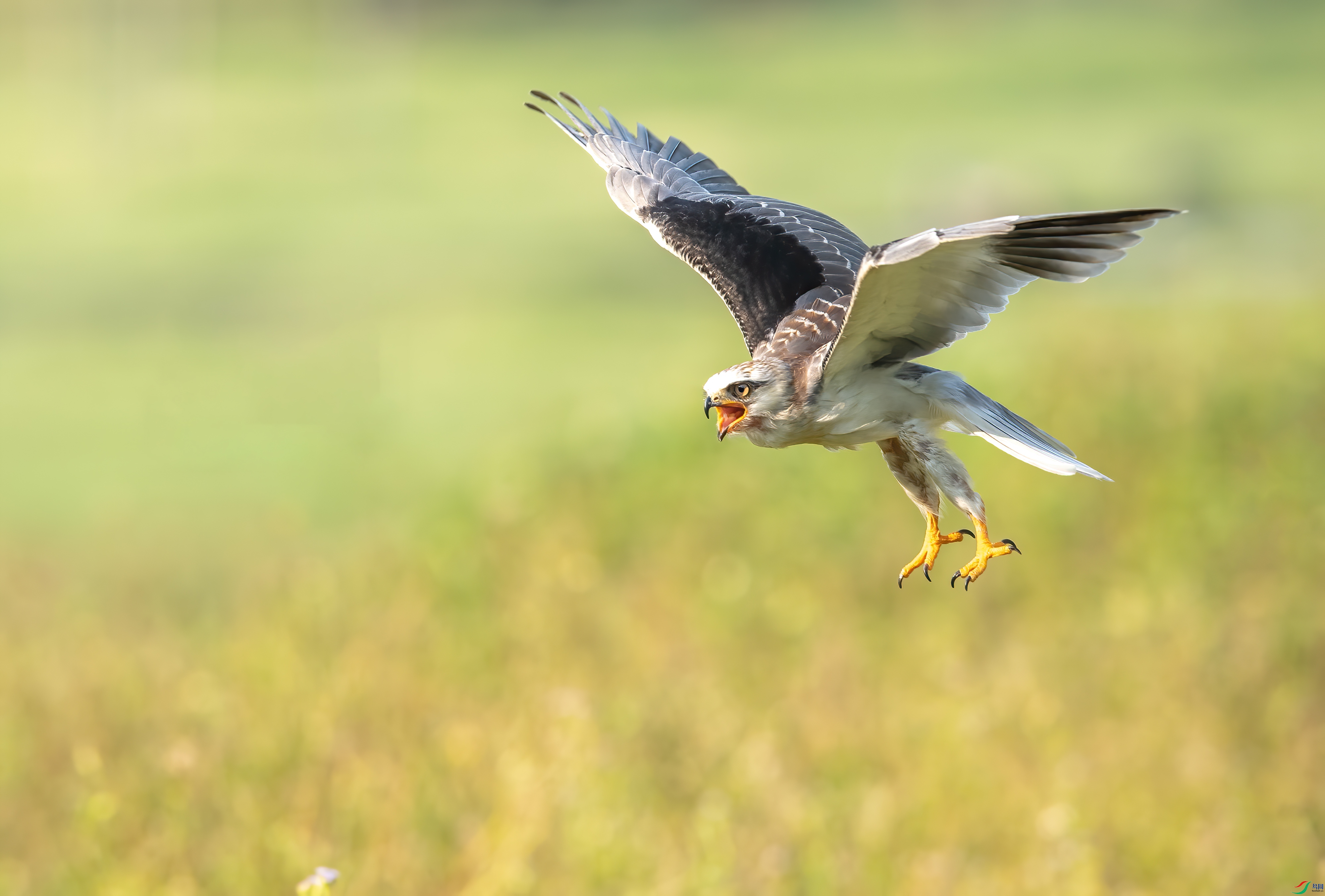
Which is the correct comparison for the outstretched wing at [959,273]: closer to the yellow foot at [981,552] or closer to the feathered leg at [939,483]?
the feathered leg at [939,483]

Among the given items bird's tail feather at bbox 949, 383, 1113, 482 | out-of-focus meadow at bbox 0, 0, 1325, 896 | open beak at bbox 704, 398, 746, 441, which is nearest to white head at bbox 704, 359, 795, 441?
open beak at bbox 704, 398, 746, 441

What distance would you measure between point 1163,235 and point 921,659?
30289 millimetres

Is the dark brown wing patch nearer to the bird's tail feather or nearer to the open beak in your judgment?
the bird's tail feather

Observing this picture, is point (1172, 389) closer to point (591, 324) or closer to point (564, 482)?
point (564, 482)

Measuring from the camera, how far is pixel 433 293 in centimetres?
3800

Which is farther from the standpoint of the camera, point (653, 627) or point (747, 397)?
point (653, 627)

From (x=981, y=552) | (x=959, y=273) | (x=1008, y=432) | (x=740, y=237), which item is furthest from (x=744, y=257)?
(x=981, y=552)

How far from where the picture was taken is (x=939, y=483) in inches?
91.4

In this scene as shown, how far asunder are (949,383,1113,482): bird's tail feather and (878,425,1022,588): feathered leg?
0.08 metres

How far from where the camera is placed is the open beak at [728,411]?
2262mm

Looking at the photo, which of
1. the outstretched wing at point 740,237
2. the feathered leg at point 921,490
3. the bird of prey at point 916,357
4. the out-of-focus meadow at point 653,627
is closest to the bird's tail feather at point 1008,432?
the bird of prey at point 916,357

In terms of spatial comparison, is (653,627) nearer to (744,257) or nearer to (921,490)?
(744,257)

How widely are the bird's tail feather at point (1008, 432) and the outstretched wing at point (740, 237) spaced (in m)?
0.28

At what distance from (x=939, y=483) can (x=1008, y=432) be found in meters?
0.30
